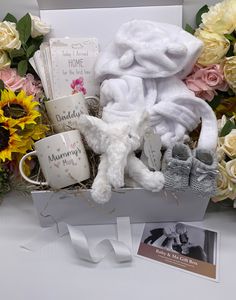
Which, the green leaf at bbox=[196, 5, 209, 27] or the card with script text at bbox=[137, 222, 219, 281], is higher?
the green leaf at bbox=[196, 5, 209, 27]

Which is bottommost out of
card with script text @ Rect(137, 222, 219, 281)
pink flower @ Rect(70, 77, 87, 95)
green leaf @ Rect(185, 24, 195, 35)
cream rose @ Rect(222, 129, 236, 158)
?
card with script text @ Rect(137, 222, 219, 281)

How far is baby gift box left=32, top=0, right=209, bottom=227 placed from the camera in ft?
2.72

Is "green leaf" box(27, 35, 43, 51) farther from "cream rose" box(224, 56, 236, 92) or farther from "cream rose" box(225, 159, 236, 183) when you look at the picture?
"cream rose" box(225, 159, 236, 183)

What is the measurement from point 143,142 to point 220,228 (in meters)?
0.31

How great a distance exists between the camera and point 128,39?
3.03ft

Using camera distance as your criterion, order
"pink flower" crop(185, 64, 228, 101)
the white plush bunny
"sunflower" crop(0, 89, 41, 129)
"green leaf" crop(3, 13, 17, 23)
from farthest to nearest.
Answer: "green leaf" crop(3, 13, 17, 23)
"pink flower" crop(185, 64, 228, 101)
"sunflower" crop(0, 89, 41, 129)
the white plush bunny

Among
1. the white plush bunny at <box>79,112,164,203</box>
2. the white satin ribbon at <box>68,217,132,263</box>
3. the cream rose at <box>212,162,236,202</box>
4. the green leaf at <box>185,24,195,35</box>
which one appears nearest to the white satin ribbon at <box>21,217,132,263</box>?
the white satin ribbon at <box>68,217,132,263</box>

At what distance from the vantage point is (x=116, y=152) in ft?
2.48

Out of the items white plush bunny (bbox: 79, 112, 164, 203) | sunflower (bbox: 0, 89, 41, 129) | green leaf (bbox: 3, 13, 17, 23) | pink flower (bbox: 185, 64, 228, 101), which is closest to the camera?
white plush bunny (bbox: 79, 112, 164, 203)

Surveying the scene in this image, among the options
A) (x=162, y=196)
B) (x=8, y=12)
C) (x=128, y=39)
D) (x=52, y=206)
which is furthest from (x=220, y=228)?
(x=8, y=12)

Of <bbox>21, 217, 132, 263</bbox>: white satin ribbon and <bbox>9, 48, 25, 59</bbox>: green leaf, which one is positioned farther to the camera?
<bbox>9, 48, 25, 59</bbox>: green leaf

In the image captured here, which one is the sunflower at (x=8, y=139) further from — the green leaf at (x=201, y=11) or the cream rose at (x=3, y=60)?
the green leaf at (x=201, y=11)

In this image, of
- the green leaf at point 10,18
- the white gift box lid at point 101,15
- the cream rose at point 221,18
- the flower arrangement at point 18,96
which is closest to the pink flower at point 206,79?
the cream rose at point 221,18

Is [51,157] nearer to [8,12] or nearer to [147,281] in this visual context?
[147,281]
